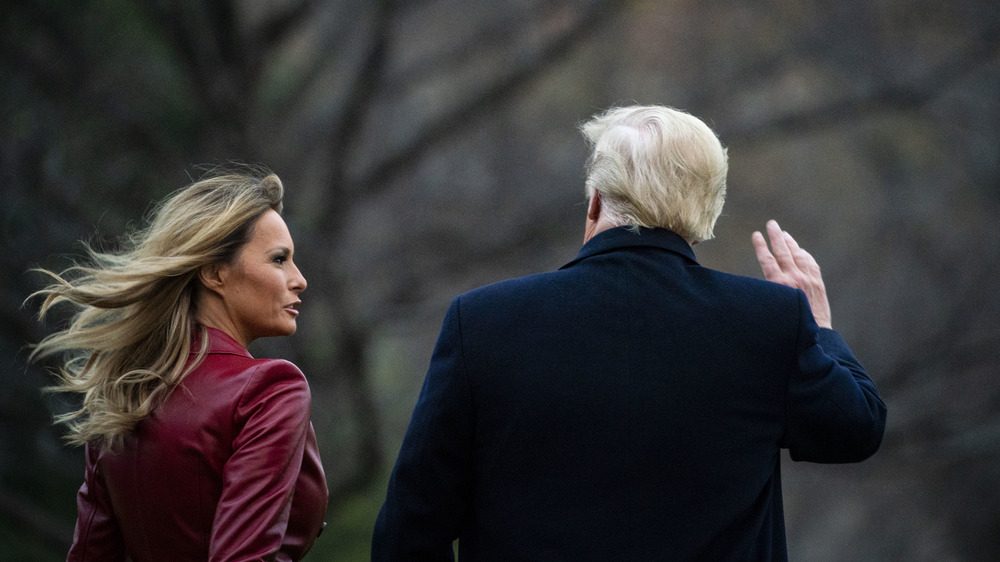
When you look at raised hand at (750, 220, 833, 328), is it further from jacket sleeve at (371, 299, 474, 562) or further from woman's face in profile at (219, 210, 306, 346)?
woman's face in profile at (219, 210, 306, 346)

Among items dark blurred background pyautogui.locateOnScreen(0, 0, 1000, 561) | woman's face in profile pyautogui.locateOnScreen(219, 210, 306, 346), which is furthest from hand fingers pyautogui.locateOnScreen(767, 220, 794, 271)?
dark blurred background pyautogui.locateOnScreen(0, 0, 1000, 561)

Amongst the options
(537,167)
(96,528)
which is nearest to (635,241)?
(96,528)

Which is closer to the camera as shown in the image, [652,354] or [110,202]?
[652,354]

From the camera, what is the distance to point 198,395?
2.21 meters

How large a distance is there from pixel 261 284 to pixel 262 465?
42 centimetres

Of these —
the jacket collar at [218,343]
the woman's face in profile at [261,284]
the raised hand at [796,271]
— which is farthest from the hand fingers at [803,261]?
the jacket collar at [218,343]

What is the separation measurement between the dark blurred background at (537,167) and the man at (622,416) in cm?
544

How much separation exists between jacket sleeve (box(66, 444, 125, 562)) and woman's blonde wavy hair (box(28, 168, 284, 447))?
110 mm

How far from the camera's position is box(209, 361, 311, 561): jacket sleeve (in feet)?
6.67

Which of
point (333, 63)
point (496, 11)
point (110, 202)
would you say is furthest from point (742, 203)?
point (110, 202)

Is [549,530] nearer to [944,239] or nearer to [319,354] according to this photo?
[319,354]

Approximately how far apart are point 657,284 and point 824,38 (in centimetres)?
884

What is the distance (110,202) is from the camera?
7.07 m

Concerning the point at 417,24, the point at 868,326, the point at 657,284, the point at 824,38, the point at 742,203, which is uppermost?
the point at 657,284
